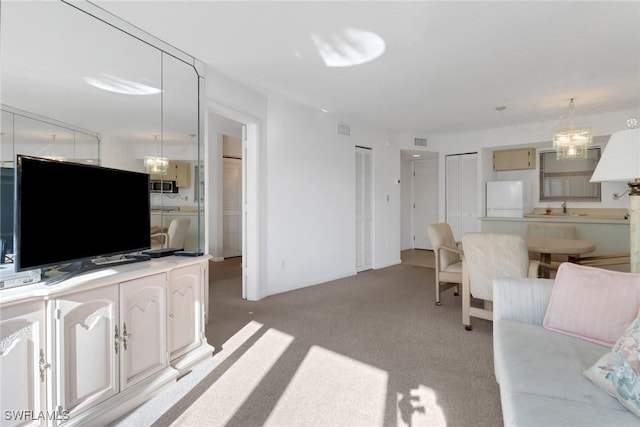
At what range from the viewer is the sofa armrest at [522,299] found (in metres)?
1.96

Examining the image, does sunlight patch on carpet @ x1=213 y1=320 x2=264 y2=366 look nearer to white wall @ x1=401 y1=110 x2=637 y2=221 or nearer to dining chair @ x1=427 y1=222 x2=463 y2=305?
dining chair @ x1=427 y1=222 x2=463 y2=305

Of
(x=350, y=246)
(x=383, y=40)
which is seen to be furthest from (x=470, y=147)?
(x=383, y=40)

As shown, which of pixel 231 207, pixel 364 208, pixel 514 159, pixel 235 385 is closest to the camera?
pixel 235 385

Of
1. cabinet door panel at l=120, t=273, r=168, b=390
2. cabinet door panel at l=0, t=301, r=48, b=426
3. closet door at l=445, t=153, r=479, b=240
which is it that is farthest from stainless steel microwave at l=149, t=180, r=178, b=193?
closet door at l=445, t=153, r=479, b=240

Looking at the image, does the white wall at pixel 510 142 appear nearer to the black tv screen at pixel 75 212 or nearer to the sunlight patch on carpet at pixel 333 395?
the sunlight patch on carpet at pixel 333 395

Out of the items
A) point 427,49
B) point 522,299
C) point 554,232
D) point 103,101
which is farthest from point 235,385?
point 554,232

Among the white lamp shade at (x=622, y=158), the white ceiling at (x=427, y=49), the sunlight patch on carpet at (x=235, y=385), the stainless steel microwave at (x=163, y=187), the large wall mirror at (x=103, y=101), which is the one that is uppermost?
the white ceiling at (x=427, y=49)

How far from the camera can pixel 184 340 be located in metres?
2.35

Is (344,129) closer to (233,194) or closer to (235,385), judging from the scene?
(233,194)

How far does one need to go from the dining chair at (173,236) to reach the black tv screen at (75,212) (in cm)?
18

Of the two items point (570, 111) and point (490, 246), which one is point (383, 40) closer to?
point (490, 246)

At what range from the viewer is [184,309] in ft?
7.78

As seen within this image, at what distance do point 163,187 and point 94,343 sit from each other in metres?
1.20

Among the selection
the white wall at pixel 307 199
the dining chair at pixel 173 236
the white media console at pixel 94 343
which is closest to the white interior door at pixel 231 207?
the white wall at pixel 307 199
